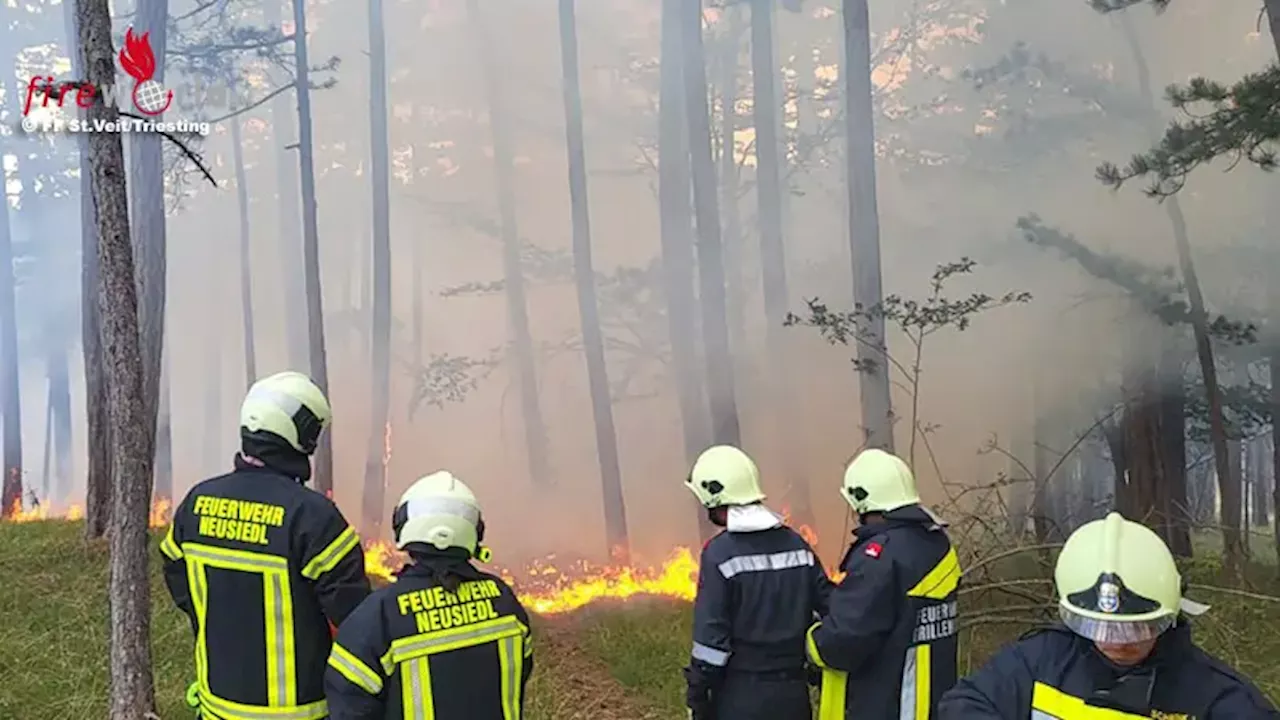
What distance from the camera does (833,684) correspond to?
3660 mm

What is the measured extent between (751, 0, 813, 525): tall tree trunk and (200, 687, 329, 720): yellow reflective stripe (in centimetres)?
1209

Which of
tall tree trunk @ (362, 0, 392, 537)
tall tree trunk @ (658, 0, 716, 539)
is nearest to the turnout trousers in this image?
tall tree trunk @ (658, 0, 716, 539)

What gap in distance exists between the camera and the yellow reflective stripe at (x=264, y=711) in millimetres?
3135

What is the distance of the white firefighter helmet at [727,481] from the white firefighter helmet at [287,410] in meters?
1.41

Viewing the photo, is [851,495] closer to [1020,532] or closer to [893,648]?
[893,648]

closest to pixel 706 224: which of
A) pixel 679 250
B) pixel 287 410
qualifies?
pixel 679 250

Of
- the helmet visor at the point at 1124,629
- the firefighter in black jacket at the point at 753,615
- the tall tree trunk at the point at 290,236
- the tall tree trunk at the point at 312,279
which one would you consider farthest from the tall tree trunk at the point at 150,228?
the helmet visor at the point at 1124,629

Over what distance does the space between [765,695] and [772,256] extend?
1251 centimetres

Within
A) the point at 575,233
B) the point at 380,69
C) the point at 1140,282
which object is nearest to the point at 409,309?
the point at 380,69

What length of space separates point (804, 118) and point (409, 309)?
9.81m

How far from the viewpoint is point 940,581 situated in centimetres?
352

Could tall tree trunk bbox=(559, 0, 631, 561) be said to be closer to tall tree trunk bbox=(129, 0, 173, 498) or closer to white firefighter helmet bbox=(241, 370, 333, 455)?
tall tree trunk bbox=(129, 0, 173, 498)

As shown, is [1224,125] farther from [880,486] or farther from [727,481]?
[727,481]

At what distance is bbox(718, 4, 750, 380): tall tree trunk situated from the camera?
55.9 feet
